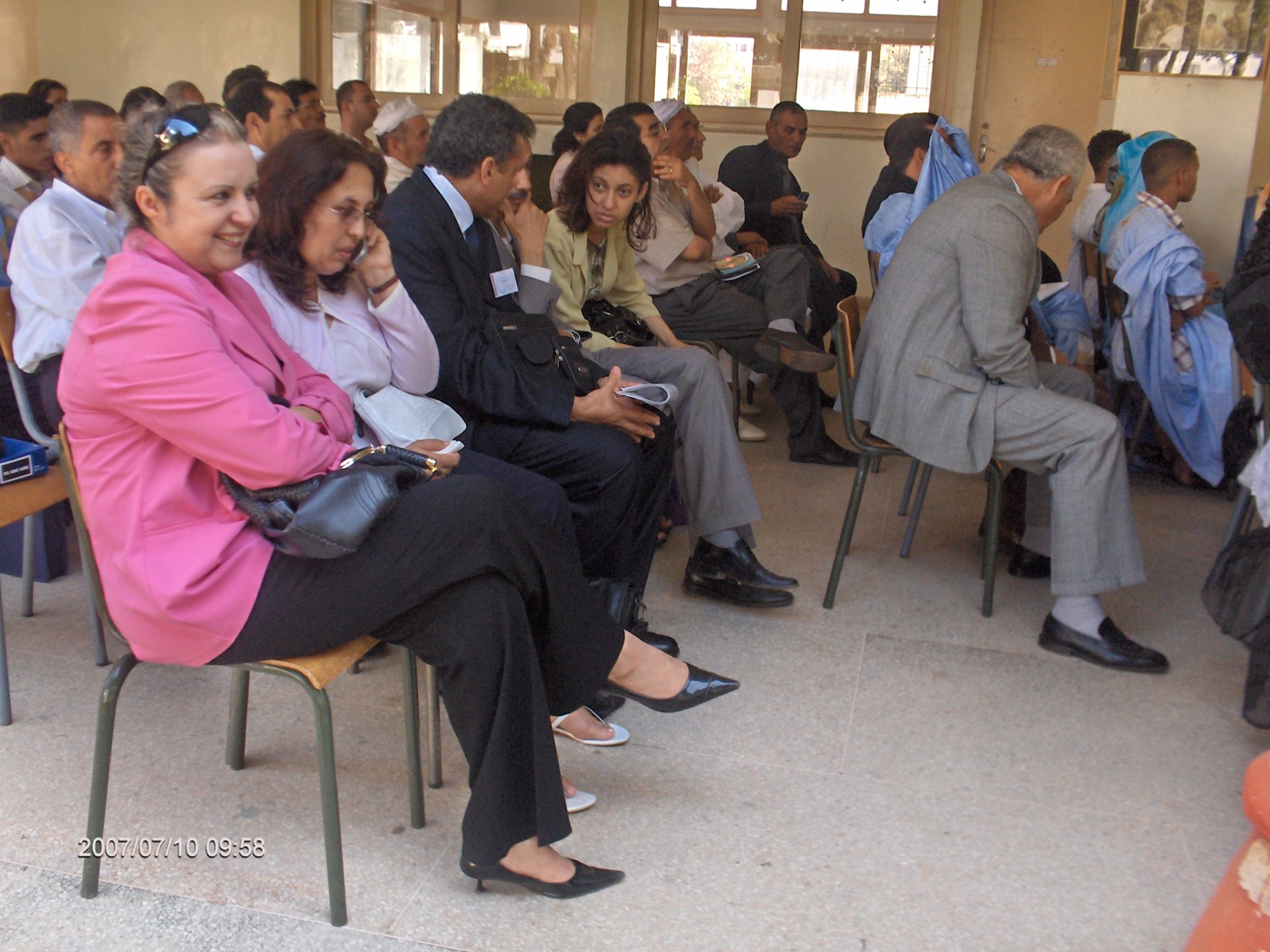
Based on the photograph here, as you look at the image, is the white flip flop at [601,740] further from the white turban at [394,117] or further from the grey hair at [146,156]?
the white turban at [394,117]

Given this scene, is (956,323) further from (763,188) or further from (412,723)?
(763,188)

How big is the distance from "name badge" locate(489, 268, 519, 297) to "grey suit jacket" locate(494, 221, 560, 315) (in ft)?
0.15

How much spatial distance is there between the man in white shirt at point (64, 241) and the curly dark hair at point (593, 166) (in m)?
1.14

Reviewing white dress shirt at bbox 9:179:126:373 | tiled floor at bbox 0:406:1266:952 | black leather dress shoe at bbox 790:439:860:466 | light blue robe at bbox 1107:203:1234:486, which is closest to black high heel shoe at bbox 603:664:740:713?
tiled floor at bbox 0:406:1266:952

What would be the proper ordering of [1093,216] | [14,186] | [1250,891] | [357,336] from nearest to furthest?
[1250,891], [357,336], [14,186], [1093,216]

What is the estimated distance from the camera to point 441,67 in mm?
6859

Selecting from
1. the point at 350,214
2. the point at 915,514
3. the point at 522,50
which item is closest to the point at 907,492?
the point at 915,514

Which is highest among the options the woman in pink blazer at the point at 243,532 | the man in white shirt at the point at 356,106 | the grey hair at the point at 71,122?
the man in white shirt at the point at 356,106

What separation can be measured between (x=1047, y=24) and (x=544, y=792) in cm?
604

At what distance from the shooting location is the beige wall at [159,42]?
6730mm

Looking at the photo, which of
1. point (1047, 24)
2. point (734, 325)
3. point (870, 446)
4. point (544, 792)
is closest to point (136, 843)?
point (544, 792)

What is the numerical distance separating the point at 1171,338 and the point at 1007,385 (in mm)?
1415

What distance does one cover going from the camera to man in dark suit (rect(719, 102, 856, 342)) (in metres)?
5.41

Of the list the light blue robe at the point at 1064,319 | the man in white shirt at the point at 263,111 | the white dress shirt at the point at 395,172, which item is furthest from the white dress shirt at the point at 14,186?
the light blue robe at the point at 1064,319
